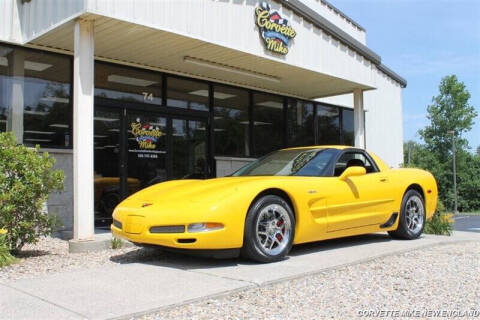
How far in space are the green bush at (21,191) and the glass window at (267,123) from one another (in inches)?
272

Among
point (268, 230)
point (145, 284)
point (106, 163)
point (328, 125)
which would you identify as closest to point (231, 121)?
point (106, 163)

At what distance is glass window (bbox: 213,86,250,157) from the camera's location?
1102 cm

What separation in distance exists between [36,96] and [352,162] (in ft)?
17.5

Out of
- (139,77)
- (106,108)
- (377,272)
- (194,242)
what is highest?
(139,77)

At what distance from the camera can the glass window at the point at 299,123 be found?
1301 centimetres

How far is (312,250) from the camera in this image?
227 inches

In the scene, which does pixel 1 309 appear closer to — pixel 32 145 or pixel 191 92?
pixel 32 145

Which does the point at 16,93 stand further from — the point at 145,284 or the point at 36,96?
the point at 145,284

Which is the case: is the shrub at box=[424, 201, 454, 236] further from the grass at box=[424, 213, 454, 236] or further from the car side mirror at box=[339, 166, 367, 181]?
the car side mirror at box=[339, 166, 367, 181]

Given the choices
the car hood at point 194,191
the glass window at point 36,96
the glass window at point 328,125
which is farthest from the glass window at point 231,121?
the car hood at point 194,191

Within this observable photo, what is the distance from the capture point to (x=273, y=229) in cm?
495

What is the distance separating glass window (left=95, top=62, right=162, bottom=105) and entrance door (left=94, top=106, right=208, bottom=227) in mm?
382

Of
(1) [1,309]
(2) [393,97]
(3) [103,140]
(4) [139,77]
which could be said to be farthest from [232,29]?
(2) [393,97]

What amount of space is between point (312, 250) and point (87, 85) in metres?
3.69
